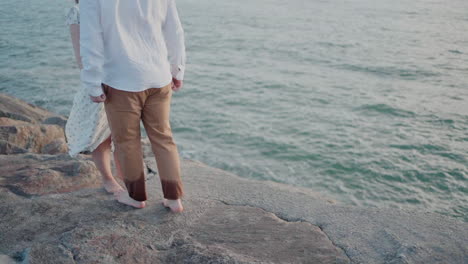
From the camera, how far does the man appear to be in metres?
2.57

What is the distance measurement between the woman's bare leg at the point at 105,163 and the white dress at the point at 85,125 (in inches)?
3.5

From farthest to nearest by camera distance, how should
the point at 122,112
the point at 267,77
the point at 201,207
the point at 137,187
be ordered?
the point at 267,77
the point at 201,207
the point at 137,187
the point at 122,112

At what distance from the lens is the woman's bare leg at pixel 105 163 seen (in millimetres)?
3266

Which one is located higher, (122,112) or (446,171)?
(122,112)

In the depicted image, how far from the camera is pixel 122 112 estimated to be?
2.77m

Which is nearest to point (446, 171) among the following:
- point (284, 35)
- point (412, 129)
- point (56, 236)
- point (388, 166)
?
point (388, 166)

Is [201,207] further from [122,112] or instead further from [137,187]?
[122,112]

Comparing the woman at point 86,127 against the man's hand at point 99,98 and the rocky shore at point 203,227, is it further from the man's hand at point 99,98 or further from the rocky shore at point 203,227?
the rocky shore at point 203,227

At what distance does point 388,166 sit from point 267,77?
468 cm

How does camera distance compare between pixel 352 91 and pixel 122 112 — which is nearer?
pixel 122 112

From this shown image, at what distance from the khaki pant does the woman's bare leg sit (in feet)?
1.13

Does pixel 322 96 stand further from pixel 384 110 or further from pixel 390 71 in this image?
pixel 390 71

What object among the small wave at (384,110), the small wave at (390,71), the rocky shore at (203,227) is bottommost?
the small wave at (384,110)

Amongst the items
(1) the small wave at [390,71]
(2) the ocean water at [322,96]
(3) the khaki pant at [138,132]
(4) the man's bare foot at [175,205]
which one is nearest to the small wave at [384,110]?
(2) the ocean water at [322,96]
